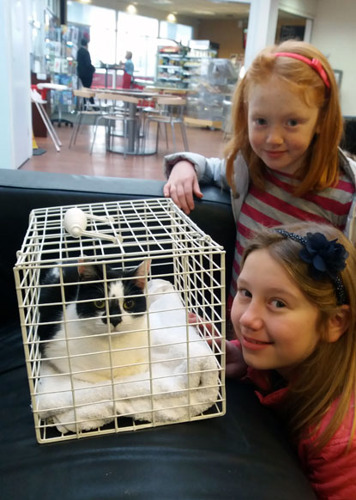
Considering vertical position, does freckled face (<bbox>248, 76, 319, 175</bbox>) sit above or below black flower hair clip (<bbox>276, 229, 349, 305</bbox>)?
above

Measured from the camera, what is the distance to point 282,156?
43.9 inches

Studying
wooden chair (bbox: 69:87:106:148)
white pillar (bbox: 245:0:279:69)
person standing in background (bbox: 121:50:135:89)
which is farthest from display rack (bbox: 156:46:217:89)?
white pillar (bbox: 245:0:279:69)

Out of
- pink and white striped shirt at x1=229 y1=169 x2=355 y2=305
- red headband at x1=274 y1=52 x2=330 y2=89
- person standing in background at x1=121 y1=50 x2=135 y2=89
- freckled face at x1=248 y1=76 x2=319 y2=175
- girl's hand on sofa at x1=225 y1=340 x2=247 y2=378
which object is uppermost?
person standing in background at x1=121 y1=50 x2=135 y2=89

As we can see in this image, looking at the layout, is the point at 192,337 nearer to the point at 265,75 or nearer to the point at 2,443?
the point at 2,443

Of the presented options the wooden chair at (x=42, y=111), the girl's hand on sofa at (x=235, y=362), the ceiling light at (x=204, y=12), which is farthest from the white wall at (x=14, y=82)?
the ceiling light at (x=204, y=12)

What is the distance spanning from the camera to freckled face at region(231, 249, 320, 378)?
786mm

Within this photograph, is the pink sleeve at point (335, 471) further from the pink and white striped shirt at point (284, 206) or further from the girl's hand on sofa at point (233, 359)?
the pink and white striped shirt at point (284, 206)

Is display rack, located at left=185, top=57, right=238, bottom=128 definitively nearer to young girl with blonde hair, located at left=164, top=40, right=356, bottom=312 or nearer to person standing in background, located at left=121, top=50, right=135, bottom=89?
person standing in background, located at left=121, top=50, right=135, bottom=89

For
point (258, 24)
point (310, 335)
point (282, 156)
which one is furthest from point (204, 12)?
point (310, 335)

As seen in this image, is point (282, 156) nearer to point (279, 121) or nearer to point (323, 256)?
point (279, 121)

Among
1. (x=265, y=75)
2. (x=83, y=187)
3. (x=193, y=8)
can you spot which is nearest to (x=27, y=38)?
(x=83, y=187)

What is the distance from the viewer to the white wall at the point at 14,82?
10.5ft

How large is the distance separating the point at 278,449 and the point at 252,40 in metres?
5.08

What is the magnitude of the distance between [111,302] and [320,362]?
1.43 ft
